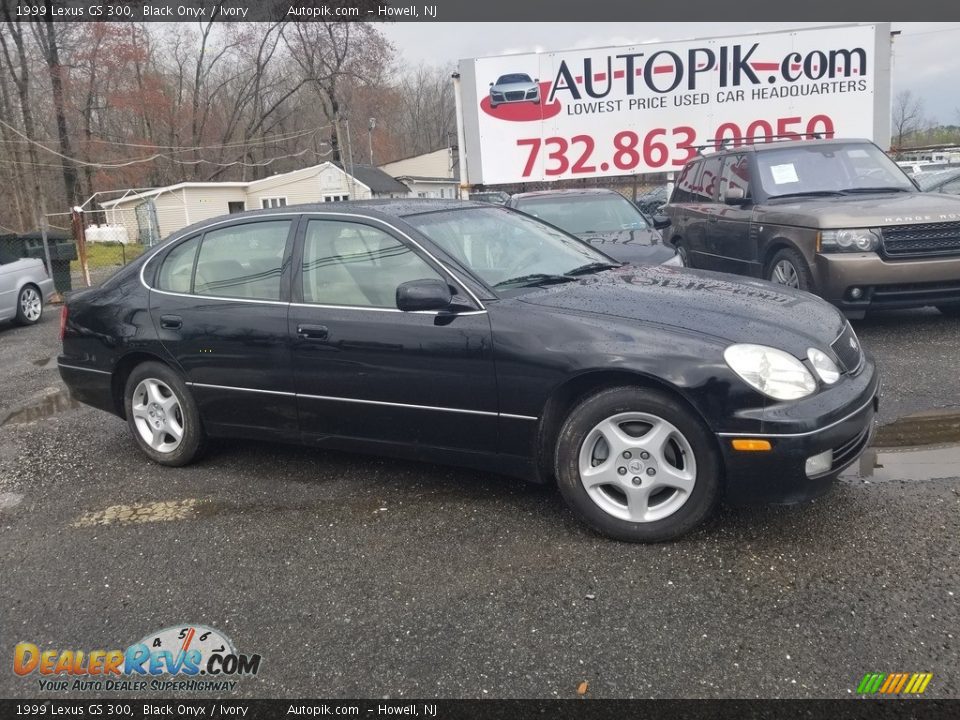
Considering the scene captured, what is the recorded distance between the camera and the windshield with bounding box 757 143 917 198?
7516 millimetres

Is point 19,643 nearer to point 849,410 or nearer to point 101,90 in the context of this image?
point 849,410

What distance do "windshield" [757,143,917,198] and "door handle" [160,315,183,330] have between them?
5.79 meters

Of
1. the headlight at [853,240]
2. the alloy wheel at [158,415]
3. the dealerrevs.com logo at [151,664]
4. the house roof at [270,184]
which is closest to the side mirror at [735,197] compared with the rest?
the headlight at [853,240]

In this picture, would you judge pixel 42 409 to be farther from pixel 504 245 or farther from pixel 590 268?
pixel 590 268

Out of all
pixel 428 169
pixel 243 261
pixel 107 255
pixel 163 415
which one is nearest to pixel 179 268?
pixel 243 261

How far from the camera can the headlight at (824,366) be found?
3.29 m

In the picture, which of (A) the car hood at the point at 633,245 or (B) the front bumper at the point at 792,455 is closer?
(B) the front bumper at the point at 792,455

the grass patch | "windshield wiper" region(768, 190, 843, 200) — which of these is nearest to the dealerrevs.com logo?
"windshield wiper" region(768, 190, 843, 200)

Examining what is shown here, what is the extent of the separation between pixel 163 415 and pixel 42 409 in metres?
2.39

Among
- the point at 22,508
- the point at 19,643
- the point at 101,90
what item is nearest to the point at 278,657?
the point at 19,643

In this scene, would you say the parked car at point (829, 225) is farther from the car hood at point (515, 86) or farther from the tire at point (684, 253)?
the car hood at point (515, 86)

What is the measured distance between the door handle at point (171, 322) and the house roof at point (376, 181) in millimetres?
41649

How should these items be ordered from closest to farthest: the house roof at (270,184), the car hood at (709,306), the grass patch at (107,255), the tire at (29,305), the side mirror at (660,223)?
the car hood at (709,306), the side mirror at (660,223), the tire at (29,305), the grass patch at (107,255), the house roof at (270,184)

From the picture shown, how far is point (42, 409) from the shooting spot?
6434mm
